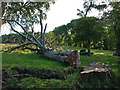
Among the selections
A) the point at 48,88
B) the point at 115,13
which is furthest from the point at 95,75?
the point at 115,13

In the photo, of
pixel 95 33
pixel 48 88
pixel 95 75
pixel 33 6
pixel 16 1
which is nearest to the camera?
pixel 48 88

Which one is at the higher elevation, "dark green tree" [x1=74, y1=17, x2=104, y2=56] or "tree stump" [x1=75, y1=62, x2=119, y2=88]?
"dark green tree" [x1=74, y1=17, x2=104, y2=56]

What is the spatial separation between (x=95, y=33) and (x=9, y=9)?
34.0 ft

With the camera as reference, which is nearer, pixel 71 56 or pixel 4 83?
→ pixel 4 83

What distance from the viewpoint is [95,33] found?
14.5 m

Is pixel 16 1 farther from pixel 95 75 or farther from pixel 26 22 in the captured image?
pixel 95 75

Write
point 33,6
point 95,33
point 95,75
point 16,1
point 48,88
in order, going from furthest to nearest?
point 95,33 < point 33,6 < point 16,1 < point 95,75 < point 48,88

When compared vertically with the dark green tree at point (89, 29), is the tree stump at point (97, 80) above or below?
below

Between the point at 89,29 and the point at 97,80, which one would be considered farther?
the point at 89,29

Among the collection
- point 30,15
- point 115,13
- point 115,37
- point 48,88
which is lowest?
point 48,88

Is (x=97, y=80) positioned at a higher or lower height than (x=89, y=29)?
lower

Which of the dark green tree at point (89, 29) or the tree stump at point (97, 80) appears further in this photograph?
the dark green tree at point (89, 29)

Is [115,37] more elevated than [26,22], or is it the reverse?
[26,22]

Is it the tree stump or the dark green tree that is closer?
the tree stump
